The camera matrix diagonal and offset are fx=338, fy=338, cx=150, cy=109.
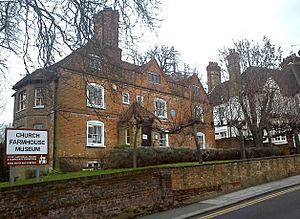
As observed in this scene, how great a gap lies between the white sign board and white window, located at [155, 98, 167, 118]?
66.3 feet

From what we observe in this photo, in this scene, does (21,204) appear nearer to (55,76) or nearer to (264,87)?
(55,76)

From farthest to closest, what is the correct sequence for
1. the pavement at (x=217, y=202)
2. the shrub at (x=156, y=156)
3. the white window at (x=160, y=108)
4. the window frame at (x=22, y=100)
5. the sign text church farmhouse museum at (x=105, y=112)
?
1. the white window at (x=160, y=108)
2. the window frame at (x=22, y=100)
3. the sign text church farmhouse museum at (x=105, y=112)
4. the shrub at (x=156, y=156)
5. the pavement at (x=217, y=202)

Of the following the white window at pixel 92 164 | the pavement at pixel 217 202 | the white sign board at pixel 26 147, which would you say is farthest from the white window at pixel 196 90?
the white sign board at pixel 26 147

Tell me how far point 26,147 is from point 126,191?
11.6 ft

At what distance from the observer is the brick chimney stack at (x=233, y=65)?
25.4 meters

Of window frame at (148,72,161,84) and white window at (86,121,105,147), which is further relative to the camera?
window frame at (148,72,161,84)

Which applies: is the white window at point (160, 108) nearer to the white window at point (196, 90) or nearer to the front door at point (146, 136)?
the front door at point (146, 136)

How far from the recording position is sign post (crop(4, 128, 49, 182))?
951 centimetres

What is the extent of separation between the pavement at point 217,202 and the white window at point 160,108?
15.4 meters

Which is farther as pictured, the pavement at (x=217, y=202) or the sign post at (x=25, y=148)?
the pavement at (x=217, y=202)

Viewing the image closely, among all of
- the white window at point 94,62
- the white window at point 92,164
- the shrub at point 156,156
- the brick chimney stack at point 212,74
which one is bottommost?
the white window at point 92,164

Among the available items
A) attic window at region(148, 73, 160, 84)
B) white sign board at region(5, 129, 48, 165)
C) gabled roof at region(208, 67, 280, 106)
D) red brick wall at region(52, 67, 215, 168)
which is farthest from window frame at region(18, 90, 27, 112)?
white sign board at region(5, 129, 48, 165)

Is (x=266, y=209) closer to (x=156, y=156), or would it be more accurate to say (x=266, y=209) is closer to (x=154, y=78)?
(x=156, y=156)

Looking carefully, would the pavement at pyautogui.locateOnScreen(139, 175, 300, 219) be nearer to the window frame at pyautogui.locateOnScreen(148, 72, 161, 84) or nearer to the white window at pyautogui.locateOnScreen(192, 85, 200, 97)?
the white window at pyautogui.locateOnScreen(192, 85, 200, 97)
